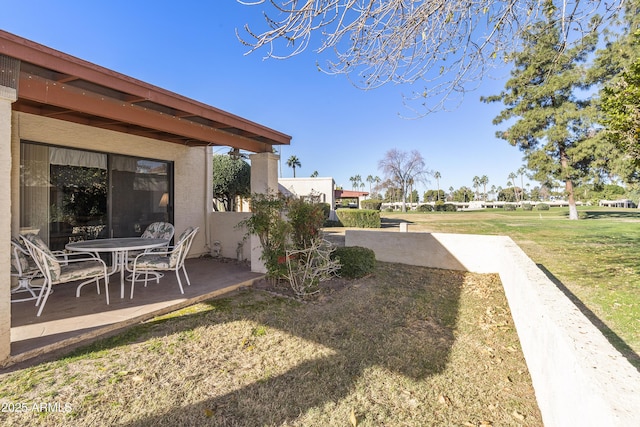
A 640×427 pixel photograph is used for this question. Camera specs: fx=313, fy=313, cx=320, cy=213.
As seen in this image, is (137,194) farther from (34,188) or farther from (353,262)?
(353,262)

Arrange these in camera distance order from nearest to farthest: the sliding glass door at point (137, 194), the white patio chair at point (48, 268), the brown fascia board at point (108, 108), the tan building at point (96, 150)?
the tan building at point (96, 150), the brown fascia board at point (108, 108), the white patio chair at point (48, 268), the sliding glass door at point (137, 194)

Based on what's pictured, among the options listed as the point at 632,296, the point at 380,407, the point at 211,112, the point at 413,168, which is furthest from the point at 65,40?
the point at 413,168

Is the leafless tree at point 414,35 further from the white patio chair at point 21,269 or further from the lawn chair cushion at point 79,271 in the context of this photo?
the white patio chair at point 21,269

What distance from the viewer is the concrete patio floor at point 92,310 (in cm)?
296

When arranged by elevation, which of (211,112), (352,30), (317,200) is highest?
(352,30)

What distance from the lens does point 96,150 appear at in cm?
551

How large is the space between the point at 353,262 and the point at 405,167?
42.9m

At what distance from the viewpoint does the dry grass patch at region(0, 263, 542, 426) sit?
2.16 meters

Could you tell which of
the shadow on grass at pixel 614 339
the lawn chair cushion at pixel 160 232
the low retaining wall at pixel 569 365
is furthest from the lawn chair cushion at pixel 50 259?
the shadow on grass at pixel 614 339

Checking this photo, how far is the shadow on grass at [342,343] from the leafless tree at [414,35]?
270 centimetres

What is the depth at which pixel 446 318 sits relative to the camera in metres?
4.21

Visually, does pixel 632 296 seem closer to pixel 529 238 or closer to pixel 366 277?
pixel 366 277

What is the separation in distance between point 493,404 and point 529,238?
38.5 feet

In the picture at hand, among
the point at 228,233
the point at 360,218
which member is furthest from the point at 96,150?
the point at 360,218
